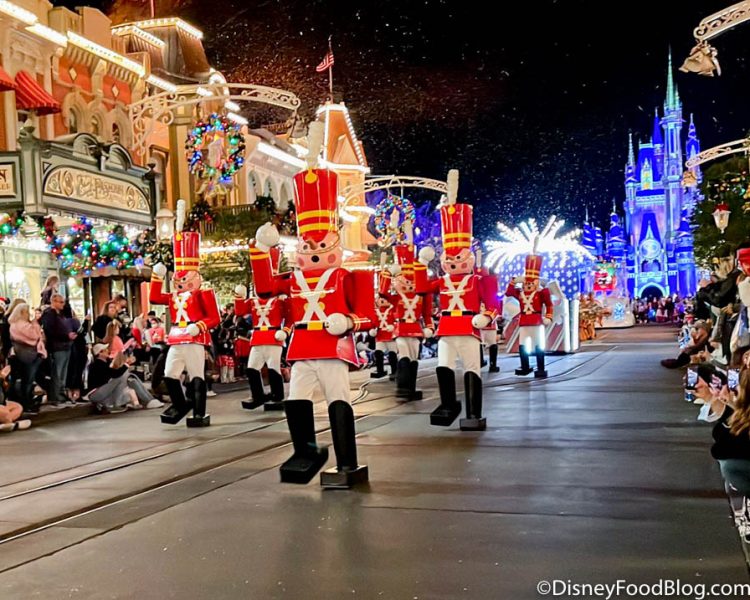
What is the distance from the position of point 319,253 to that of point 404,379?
6096mm

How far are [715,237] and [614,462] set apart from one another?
604 inches

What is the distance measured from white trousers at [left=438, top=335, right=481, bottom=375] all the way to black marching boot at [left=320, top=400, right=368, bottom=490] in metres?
2.77

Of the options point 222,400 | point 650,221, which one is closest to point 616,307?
point 222,400

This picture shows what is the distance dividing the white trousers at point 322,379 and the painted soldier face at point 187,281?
13.0 ft

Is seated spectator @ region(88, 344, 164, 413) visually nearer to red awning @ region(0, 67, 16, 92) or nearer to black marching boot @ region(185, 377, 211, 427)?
black marching boot @ region(185, 377, 211, 427)

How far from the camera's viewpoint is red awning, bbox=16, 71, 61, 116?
15398mm

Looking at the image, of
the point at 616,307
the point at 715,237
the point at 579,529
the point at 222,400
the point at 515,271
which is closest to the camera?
the point at 579,529

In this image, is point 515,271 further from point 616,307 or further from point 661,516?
point 616,307

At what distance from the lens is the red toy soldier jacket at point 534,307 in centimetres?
1503

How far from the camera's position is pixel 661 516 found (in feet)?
16.7

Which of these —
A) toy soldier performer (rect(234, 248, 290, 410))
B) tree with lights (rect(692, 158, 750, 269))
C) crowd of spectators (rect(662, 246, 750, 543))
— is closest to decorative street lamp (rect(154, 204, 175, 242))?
toy soldier performer (rect(234, 248, 290, 410))

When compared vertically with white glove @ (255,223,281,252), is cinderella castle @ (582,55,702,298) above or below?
above

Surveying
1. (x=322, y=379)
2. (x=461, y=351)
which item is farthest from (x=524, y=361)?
(x=322, y=379)

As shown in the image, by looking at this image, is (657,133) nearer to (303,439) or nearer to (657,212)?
(657,212)
